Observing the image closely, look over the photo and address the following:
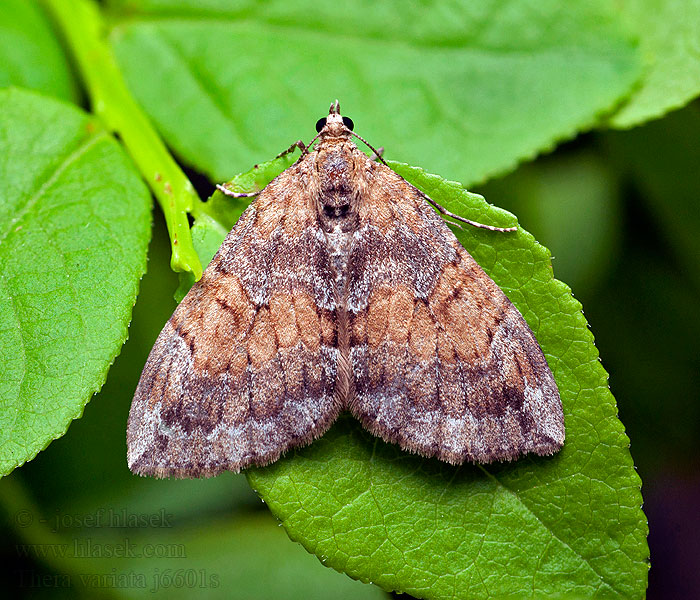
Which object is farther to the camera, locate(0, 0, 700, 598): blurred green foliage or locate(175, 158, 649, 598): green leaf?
locate(0, 0, 700, 598): blurred green foliage

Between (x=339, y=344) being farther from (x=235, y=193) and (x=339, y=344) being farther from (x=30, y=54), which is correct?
(x=30, y=54)

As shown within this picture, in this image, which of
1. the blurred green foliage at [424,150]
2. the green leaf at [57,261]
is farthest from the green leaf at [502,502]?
the blurred green foliage at [424,150]

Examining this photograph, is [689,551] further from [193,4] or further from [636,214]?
[193,4]

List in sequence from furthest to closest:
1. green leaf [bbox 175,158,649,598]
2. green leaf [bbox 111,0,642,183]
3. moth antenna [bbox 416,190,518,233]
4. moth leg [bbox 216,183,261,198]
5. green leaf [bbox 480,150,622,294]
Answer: green leaf [bbox 480,150,622,294] → green leaf [bbox 111,0,642,183] → moth leg [bbox 216,183,261,198] → moth antenna [bbox 416,190,518,233] → green leaf [bbox 175,158,649,598]

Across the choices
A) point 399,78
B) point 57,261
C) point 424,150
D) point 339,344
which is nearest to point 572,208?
point 424,150

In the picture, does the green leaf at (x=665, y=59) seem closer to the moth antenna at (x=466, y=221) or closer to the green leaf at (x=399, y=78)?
the green leaf at (x=399, y=78)

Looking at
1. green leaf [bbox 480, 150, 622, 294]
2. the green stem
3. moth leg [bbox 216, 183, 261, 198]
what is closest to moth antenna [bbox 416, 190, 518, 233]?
moth leg [bbox 216, 183, 261, 198]

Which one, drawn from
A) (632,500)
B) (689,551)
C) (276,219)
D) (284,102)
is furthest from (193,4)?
(689,551)

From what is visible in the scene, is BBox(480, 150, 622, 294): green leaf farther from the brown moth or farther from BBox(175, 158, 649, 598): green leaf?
BBox(175, 158, 649, 598): green leaf
